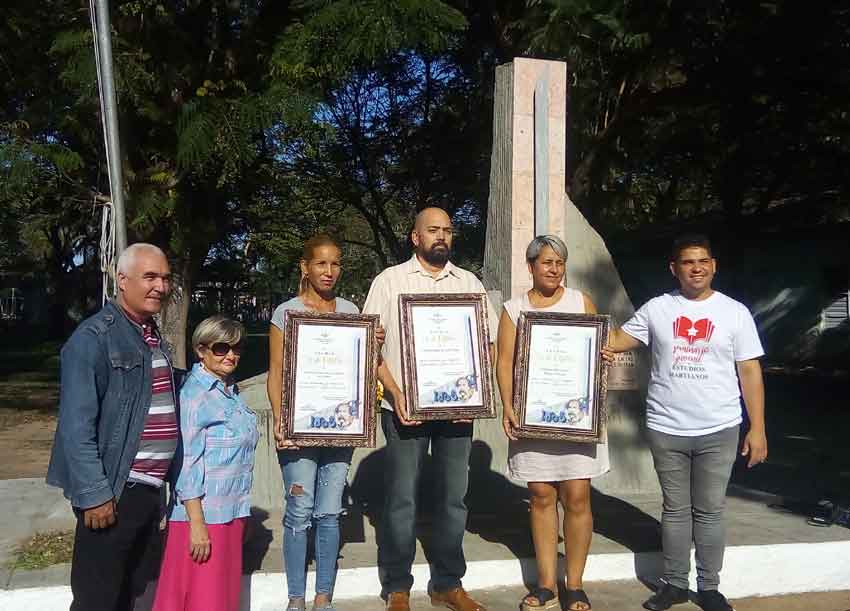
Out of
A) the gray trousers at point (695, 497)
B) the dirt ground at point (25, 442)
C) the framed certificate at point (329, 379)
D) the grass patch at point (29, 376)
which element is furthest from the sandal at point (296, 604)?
the grass patch at point (29, 376)

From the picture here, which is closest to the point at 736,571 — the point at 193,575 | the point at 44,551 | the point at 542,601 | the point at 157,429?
the point at 542,601

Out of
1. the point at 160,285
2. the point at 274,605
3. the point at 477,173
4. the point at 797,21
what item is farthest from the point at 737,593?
the point at 477,173

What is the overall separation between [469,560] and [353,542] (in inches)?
31.4

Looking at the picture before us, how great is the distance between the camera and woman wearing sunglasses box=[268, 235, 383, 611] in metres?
4.20

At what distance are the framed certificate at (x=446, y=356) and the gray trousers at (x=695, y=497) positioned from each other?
1.01 m

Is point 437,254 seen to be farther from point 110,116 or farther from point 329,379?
point 110,116

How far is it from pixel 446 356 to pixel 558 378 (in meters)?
0.57

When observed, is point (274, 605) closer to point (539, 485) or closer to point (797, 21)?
point (539, 485)

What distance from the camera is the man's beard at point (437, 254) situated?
14.4ft

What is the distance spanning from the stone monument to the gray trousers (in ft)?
6.75

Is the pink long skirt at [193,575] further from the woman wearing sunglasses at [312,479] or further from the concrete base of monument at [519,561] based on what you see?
the concrete base of monument at [519,561]

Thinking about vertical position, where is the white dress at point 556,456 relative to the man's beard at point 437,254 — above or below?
below

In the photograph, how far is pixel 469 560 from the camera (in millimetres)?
5078

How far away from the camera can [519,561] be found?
16.6 ft
